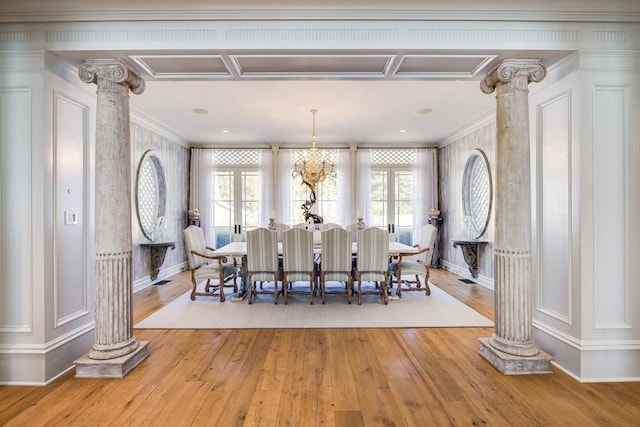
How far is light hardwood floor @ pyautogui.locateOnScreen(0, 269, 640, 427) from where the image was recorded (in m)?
1.88

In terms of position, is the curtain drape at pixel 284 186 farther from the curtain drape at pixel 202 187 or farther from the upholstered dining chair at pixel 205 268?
the upholstered dining chair at pixel 205 268

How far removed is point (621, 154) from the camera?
92.5 inches

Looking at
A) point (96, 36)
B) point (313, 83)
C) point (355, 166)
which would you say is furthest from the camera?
point (355, 166)

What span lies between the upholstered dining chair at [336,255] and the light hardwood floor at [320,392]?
124cm

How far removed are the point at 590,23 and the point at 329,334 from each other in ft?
11.3

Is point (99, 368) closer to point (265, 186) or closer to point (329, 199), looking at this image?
point (265, 186)

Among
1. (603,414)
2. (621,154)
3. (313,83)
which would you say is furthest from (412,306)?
(313,83)

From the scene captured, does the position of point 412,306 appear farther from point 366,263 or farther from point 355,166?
point 355,166

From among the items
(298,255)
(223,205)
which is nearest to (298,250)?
(298,255)

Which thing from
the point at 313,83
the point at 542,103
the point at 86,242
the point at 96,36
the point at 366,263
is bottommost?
the point at 366,263

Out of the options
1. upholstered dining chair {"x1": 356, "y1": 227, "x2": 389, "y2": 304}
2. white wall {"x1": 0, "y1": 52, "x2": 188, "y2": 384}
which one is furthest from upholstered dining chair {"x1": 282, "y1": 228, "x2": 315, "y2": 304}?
white wall {"x1": 0, "y1": 52, "x2": 188, "y2": 384}

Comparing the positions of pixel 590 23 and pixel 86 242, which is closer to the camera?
pixel 590 23

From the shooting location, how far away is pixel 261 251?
4102 millimetres

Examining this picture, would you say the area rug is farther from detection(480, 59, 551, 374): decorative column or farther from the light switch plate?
the light switch plate
